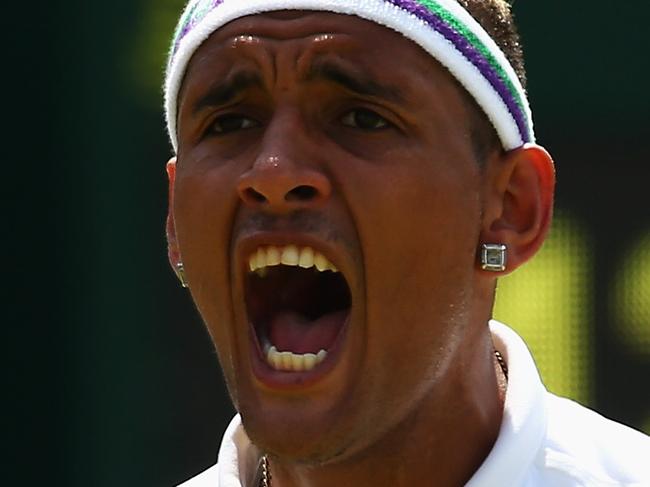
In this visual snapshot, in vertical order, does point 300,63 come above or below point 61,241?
above

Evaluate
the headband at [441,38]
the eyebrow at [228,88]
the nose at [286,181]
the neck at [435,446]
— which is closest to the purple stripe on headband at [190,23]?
the headband at [441,38]

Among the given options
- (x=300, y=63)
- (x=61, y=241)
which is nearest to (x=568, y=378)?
(x=61, y=241)

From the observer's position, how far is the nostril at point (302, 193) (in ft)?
8.48

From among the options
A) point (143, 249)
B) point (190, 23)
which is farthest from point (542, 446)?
point (143, 249)

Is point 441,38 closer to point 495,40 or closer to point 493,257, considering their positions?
point 495,40

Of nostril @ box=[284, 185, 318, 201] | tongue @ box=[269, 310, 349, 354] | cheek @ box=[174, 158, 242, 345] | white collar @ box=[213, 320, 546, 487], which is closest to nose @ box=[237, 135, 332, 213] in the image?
nostril @ box=[284, 185, 318, 201]

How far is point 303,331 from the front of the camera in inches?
110

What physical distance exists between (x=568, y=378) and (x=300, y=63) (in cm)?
234

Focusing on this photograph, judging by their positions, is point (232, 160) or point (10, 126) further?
point (10, 126)

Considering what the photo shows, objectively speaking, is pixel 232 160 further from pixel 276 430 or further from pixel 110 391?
pixel 110 391

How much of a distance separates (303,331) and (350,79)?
1.49 ft

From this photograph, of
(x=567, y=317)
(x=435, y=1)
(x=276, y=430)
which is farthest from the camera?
(x=567, y=317)

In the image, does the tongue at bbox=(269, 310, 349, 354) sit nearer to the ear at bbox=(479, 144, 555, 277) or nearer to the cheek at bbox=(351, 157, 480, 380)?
the cheek at bbox=(351, 157, 480, 380)

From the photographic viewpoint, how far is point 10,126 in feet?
16.8
